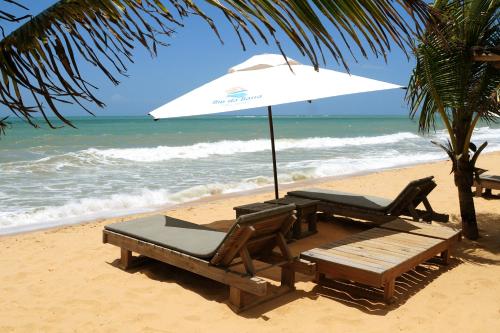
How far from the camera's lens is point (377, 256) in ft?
13.9

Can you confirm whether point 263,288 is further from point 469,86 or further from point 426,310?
Answer: point 469,86

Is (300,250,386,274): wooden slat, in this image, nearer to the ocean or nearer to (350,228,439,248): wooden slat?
(350,228,439,248): wooden slat

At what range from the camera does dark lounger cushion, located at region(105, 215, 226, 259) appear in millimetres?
4344

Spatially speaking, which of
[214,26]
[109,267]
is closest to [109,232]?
[109,267]

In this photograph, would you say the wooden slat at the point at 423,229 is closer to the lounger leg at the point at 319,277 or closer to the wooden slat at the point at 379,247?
the wooden slat at the point at 379,247

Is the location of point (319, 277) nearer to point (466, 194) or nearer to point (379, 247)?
point (379, 247)

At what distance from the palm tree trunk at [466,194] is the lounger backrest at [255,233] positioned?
2.52m

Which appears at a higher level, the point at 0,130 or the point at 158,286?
the point at 0,130

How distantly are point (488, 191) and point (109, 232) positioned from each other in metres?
7.56

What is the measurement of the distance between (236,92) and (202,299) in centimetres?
263

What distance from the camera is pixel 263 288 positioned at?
366 cm

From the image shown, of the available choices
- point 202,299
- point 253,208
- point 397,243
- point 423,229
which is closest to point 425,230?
point 423,229

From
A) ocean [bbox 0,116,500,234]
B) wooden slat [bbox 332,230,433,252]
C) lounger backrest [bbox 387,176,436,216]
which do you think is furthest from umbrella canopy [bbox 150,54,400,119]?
ocean [bbox 0,116,500,234]

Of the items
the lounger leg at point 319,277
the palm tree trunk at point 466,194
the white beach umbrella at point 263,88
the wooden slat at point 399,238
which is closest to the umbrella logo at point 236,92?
the white beach umbrella at point 263,88
